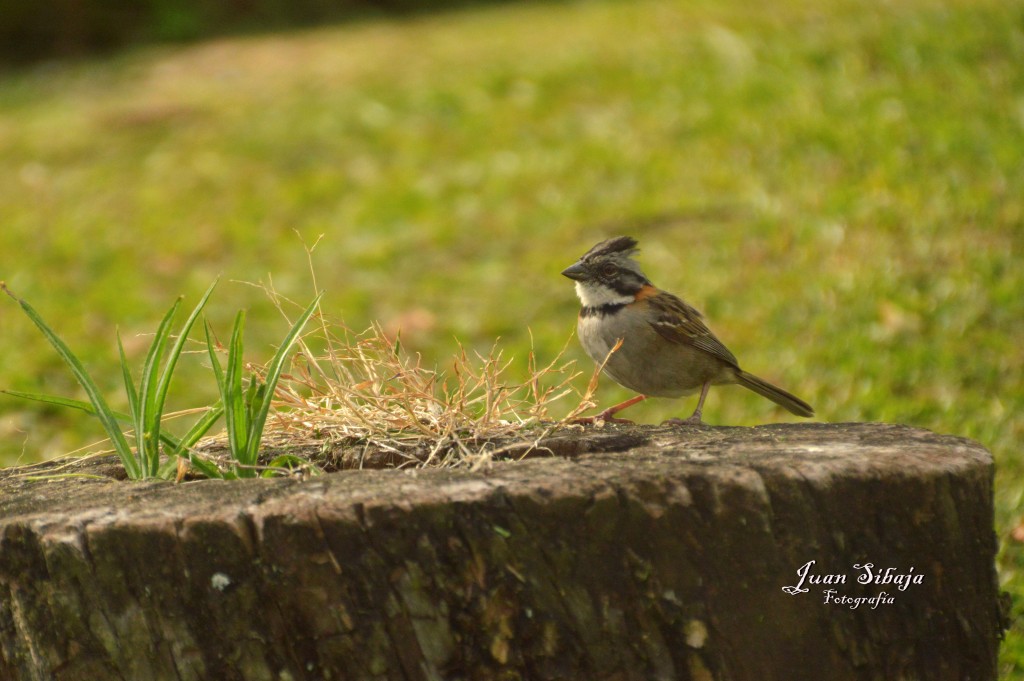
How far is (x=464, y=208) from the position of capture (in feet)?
32.8

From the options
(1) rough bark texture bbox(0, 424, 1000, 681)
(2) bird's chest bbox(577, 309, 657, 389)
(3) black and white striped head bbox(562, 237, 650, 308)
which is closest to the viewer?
(1) rough bark texture bbox(0, 424, 1000, 681)

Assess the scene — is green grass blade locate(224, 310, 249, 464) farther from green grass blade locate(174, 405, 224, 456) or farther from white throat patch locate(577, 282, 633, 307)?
white throat patch locate(577, 282, 633, 307)

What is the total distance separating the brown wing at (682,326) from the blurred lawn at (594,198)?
1.54 meters

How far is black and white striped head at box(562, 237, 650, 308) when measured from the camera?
4613mm

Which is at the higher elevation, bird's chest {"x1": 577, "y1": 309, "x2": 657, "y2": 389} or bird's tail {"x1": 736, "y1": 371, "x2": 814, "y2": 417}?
bird's chest {"x1": 577, "y1": 309, "x2": 657, "y2": 389}

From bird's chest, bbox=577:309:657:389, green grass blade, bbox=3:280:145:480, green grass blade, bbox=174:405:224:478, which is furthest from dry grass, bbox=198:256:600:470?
bird's chest, bbox=577:309:657:389

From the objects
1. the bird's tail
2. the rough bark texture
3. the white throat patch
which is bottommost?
the bird's tail

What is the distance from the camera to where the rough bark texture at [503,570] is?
256cm

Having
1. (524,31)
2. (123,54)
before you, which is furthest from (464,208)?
(123,54)

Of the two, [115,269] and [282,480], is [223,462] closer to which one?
[282,480]

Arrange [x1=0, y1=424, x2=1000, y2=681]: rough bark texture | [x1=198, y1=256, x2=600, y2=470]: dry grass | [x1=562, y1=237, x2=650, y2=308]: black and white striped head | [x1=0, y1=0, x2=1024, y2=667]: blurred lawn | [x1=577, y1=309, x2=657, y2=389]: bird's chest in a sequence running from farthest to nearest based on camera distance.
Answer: [x1=0, y1=0, x2=1024, y2=667]: blurred lawn → [x1=562, y1=237, x2=650, y2=308]: black and white striped head → [x1=577, y1=309, x2=657, y2=389]: bird's chest → [x1=198, y1=256, x2=600, y2=470]: dry grass → [x1=0, y1=424, x2=1000, y2=681]: rough bark texture

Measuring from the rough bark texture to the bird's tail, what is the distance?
1878 mm

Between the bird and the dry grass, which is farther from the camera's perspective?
the bird

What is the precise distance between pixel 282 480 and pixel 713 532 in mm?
1019
